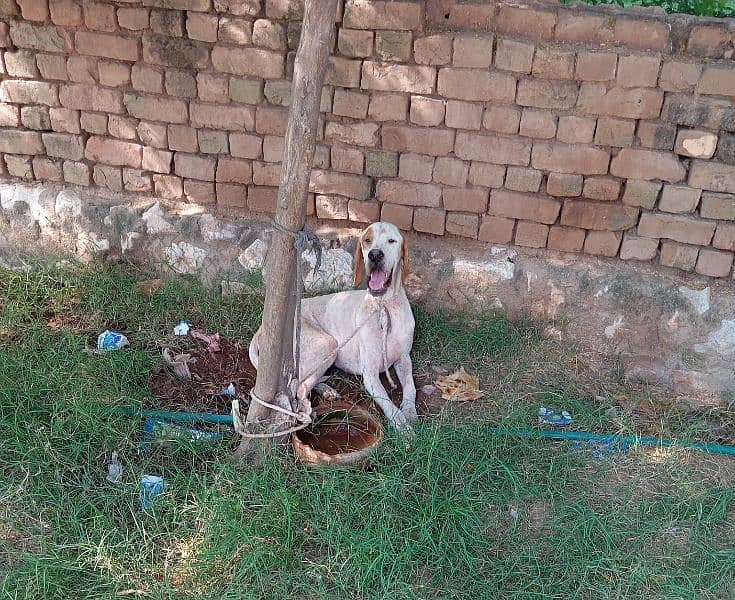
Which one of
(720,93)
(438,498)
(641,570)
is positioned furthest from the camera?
(720,93)

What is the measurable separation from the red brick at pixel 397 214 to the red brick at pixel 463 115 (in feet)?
1.90

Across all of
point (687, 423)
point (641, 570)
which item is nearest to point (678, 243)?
point (687, 423)

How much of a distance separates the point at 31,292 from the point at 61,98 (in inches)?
49.0

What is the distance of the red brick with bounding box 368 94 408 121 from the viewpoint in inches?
156

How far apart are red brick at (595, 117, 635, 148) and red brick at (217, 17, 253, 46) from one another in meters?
2.02

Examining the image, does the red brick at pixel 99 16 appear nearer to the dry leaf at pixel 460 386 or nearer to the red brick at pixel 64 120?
the red brick at pixel 64 120

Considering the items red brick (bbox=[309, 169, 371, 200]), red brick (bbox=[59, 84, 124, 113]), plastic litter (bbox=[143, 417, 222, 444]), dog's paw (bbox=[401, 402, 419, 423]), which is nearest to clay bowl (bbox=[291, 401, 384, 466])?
dog's paw (bbox=[401, 402, 419, 423])

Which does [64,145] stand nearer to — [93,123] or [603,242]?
[93,123]

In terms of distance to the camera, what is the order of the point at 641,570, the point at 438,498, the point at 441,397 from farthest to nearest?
1. the point at 441,397
2. the point at 438,498
3. the point at 641,570

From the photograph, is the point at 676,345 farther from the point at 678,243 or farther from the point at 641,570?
the point at 641,570

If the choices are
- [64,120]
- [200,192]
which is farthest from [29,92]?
[200,192]

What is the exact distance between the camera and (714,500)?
3.21 meters

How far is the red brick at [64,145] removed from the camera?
14.8ft

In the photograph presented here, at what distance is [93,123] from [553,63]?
9.29 ft
